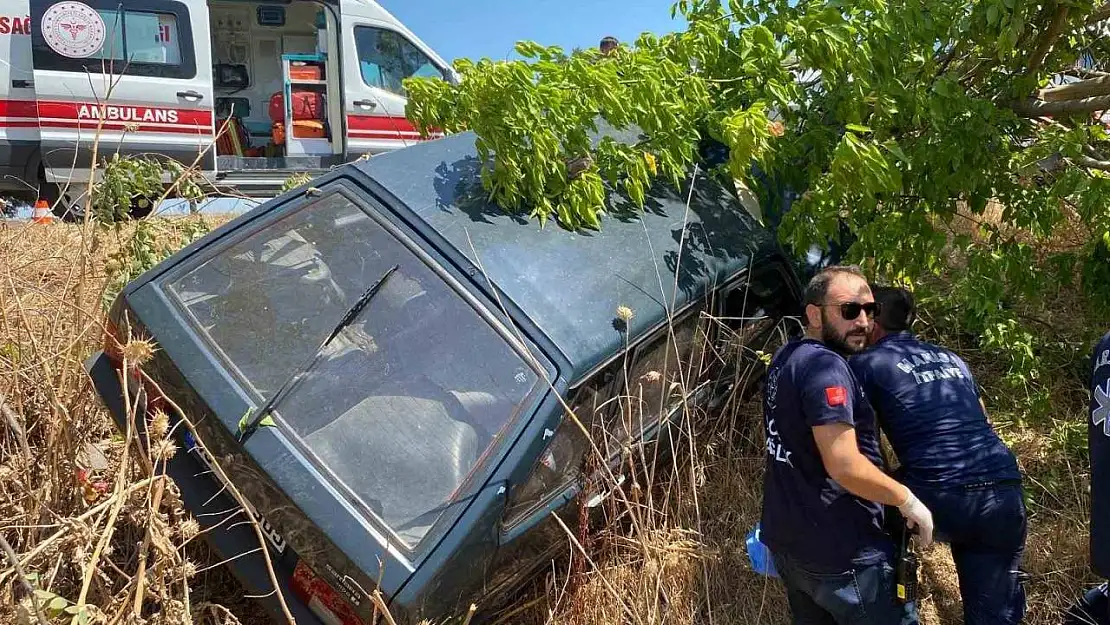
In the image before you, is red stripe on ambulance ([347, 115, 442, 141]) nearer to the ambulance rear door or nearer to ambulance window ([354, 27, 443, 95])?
ambulance window ([354, 27, 443, 95])

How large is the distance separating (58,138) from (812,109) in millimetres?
6914

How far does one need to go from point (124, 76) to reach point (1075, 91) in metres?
7.73

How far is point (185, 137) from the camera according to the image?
7.86m

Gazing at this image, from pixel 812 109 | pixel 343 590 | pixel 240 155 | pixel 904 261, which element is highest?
pixel 812 109

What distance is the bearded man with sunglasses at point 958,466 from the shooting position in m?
2.58

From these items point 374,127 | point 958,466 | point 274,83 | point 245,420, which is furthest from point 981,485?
point 274,83

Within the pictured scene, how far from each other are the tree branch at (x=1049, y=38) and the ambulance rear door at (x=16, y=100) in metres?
7.78

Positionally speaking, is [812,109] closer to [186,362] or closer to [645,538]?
[645,538]

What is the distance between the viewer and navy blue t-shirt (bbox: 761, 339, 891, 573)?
2383mm

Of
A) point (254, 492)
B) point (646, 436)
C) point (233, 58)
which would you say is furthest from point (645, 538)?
point (233, 58)

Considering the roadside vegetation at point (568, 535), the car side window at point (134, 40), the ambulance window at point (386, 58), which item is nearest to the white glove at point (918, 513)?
the roadside vegetation at point (568, 535)

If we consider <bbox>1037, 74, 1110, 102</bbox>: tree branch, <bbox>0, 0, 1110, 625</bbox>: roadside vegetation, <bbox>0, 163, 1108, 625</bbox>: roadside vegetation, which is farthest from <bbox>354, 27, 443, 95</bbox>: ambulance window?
<bbox>1037, 74, 1110, 102</bbox>: tree branch

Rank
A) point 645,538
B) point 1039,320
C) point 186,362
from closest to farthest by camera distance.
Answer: point 186,362 → point 645,538 → point 1039,320

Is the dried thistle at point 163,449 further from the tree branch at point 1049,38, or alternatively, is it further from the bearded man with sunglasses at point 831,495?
the tree branch at point 1049,38
